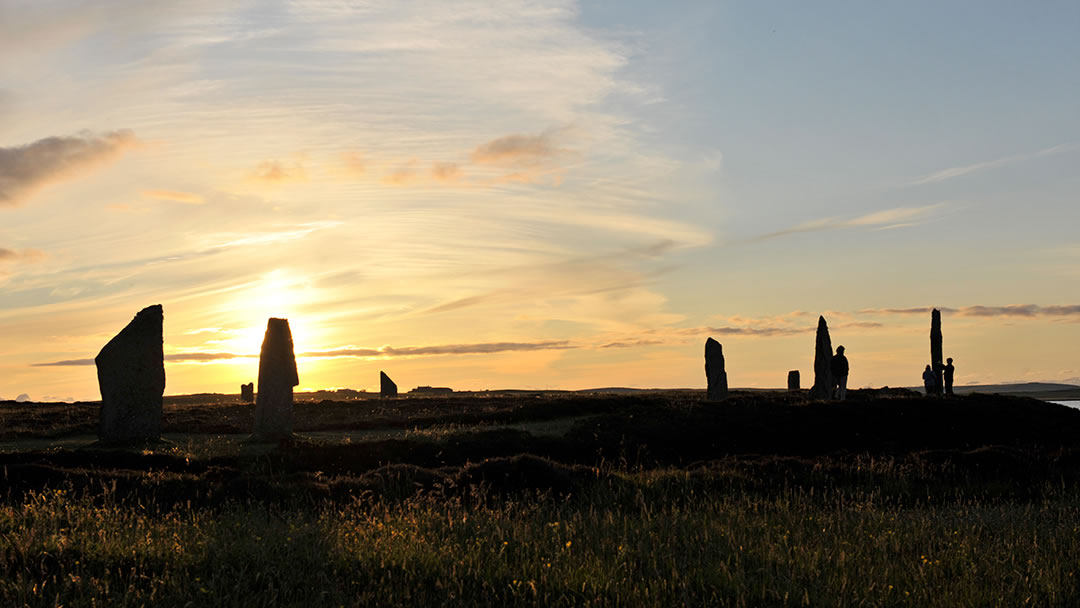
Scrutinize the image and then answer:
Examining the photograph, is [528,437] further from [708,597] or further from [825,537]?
[708,597]

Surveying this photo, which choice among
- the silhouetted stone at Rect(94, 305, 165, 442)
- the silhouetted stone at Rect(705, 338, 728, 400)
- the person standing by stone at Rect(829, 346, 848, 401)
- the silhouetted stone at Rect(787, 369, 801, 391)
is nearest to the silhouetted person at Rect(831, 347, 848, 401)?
the person standing by stone at Rect(829, 346, 848, 401)

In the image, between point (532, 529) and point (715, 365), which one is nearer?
point (532, 529)

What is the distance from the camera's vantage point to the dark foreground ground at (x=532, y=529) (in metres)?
7.93

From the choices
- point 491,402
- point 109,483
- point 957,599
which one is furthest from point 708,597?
point 491,402

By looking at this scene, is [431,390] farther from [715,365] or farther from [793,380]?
A: [715,365]

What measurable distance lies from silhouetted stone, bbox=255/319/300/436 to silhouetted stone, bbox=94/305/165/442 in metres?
2.96

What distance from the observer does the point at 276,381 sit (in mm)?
28922

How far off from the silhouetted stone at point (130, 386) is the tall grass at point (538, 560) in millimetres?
16329

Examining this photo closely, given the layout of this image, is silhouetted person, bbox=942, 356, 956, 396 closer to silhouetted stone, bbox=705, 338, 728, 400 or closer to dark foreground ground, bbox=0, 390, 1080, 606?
silhouetted stone, bbox=705, 338, 728, 400

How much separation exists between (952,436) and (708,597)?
78.7 feet

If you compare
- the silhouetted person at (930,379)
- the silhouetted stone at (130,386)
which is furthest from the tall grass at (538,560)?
the silhouetted person at (930,379)

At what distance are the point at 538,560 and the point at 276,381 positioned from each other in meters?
21.7

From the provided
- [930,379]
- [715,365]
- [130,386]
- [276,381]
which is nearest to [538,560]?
[276,381]

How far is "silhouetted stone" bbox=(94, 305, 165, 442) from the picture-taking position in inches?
1078
